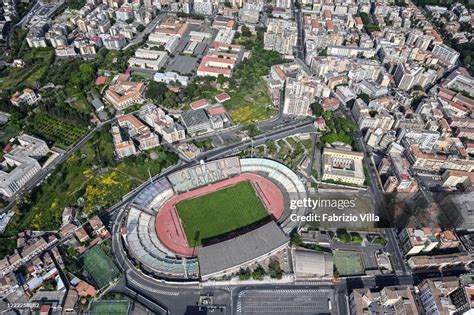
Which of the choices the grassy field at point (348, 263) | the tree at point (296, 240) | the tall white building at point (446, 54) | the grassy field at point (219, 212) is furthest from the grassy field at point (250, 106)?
the tall white building at point (446, 54)

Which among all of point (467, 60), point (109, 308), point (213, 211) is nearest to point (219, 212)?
point (213, 211)

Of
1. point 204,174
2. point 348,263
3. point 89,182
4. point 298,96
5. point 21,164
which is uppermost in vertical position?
point 298,96

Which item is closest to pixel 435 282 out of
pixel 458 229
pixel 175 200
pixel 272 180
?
pixel 458 229

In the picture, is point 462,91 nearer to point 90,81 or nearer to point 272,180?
point 272,180

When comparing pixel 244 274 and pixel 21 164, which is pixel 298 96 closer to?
pixel 244 274

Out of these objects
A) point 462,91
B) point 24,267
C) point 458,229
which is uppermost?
point 462,91

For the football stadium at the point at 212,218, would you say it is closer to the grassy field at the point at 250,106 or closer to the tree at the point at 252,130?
the tree at the point at 252,130
